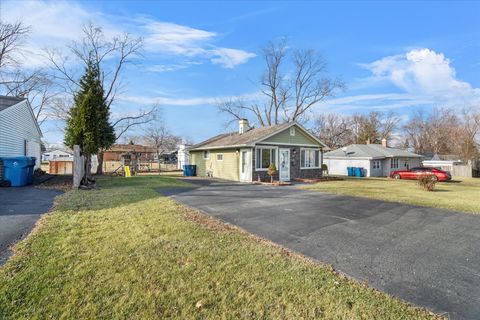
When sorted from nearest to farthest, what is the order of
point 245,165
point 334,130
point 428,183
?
1. point 428,183
2. point 245,165
3. point 334,130

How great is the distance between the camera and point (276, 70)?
38312mm

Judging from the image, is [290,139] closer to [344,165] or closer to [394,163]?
[344,165]

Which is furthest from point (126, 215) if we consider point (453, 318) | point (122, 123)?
point (122, 123)

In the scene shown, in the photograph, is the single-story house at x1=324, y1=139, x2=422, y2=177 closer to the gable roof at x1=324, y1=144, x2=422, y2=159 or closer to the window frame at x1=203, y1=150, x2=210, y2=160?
the gable roof at x1=324, y1=144, x2=422, y2=159

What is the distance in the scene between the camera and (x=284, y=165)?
18984mm

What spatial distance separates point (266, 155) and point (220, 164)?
164 inches

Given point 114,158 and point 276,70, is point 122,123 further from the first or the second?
point 114,158

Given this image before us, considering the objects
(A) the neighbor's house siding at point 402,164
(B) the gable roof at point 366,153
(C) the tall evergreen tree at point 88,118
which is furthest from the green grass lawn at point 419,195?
(A) the neighbor's house siding at point 402,164

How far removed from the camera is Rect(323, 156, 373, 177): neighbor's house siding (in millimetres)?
28562

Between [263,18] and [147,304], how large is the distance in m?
16.1

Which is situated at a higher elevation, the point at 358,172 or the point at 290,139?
the point at 290,139

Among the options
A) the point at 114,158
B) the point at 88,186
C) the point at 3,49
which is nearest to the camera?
the point at 88,186

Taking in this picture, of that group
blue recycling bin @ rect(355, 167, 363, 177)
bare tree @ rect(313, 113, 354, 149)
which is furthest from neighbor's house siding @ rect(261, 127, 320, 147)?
bare tree @ rect(313, 113, 354, 149)

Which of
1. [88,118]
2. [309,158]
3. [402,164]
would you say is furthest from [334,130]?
[88,118]
